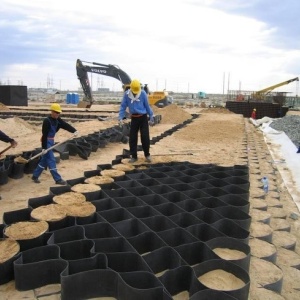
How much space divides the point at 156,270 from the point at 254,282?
800 millimetres

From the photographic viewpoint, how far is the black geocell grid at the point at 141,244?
2428 mm

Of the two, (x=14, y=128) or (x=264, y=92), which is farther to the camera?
(x=264, y=92)

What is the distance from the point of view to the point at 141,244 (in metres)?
3.13

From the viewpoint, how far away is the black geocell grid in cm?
243

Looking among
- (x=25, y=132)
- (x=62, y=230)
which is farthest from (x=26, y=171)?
(x=25, y=132)

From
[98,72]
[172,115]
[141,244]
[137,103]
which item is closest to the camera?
[141,244]

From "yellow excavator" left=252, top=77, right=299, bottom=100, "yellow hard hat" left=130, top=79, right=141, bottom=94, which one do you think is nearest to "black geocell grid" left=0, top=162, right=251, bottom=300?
"yellow hard hat" left=130, top=79, right=141, bottom=94

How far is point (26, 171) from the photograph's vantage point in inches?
233

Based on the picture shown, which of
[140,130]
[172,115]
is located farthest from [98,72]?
[140,130]

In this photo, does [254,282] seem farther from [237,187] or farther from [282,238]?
[237,187]

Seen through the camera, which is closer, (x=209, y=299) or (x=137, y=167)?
(x=209, y=299)

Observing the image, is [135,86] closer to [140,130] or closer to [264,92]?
[140,130]

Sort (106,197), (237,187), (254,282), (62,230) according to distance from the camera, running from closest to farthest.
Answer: (254,282)
(62,230)
(106,197)
(237,187)

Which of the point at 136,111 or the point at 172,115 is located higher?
the point at 136,111
